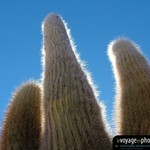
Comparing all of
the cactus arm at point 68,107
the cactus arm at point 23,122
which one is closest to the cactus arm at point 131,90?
the cactus arm at point 68,107

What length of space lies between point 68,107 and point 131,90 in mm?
813

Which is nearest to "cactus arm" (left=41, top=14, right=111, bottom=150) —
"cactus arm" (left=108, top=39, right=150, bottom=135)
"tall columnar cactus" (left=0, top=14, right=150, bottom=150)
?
"tall columnar cactus" (left=0, top=14, right=150, bottom=150)

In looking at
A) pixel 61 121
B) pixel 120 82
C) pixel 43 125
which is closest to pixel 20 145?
pixel 43 125

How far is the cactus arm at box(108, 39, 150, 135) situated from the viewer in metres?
4.50

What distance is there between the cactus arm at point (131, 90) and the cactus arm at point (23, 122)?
0.96m

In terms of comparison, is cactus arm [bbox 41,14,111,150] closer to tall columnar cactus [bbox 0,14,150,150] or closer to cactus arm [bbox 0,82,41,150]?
tall columnar cactus [bbox 0,14,150,150]

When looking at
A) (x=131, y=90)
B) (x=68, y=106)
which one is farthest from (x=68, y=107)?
(x=131, y=90)

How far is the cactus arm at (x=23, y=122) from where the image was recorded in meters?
4.65

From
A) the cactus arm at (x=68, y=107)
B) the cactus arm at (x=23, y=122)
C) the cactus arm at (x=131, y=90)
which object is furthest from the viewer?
the cactus arm at (x=23, y=122)

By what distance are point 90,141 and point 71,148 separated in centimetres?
22

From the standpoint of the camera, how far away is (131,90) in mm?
4734

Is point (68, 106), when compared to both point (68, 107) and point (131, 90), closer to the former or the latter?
point (68, 107)

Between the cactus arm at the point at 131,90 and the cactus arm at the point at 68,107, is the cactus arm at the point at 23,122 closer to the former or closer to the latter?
the cactus arm at the point at 68,107

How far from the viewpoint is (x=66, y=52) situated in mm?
4961
